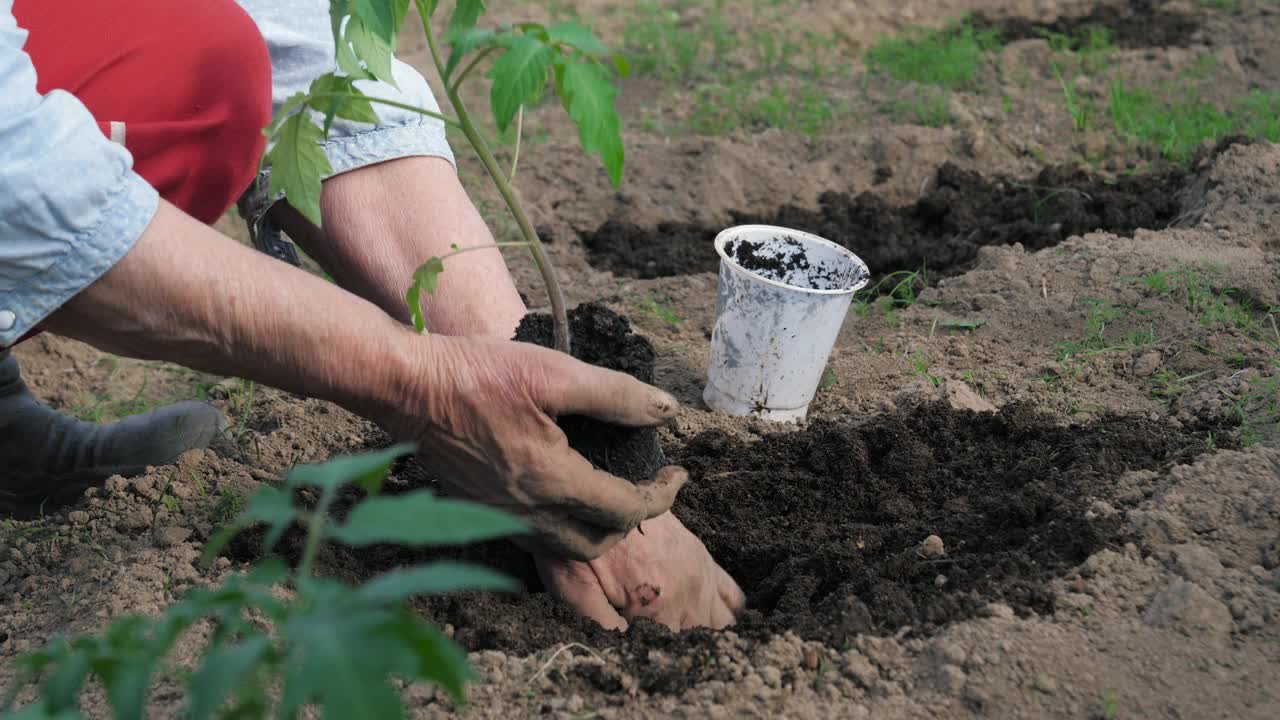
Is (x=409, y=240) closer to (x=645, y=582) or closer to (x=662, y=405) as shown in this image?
(x=662, y=405)

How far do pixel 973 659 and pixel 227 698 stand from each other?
1174 mm

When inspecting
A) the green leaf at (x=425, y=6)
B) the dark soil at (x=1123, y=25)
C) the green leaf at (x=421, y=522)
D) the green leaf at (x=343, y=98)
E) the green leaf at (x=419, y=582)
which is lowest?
the dark soil at (x=1123, y=25)

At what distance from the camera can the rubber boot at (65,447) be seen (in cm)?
255

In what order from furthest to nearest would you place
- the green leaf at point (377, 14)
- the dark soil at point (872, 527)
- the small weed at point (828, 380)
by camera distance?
the small weed at point (828, 380)
the dark soil at point (872, 527)
the green leaf at point (377, 14)

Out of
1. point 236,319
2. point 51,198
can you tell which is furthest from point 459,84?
point 51,198

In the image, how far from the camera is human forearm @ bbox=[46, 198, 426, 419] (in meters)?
1.68

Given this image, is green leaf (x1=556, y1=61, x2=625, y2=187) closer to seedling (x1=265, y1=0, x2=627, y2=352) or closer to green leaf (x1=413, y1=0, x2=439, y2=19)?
seedling (x1=265, y1=0, x2=627, y2=352)

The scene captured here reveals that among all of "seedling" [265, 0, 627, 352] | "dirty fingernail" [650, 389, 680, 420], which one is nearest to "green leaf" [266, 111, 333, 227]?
"seedling" [265, 0, 627, 352]

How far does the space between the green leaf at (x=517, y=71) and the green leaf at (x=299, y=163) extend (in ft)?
1.20

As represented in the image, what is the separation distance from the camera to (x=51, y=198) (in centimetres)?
158

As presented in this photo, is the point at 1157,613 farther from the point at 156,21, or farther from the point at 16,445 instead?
the point at 16,445

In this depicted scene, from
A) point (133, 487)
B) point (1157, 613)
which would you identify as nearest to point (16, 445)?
point (133, 487)

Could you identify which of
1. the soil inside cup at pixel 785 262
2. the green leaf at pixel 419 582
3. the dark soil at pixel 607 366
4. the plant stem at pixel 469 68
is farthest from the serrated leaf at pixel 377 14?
the soil inside cup at pixel 785 262

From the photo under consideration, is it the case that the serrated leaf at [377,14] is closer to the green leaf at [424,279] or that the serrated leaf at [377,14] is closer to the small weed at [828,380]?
the green leaf at [424,279]
